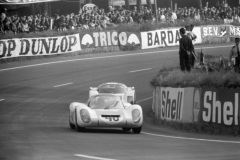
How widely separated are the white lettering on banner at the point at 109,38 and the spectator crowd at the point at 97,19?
770 millimetres

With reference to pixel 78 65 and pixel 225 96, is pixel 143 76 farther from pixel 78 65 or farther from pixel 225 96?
pixel 225 96

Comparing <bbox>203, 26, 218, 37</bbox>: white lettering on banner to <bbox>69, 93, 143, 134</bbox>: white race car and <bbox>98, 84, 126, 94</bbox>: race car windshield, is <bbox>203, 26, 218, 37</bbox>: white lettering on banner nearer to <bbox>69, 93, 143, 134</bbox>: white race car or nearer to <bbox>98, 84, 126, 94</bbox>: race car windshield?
<bbox>98, 84, 126, 94</bbox>: race car windshield

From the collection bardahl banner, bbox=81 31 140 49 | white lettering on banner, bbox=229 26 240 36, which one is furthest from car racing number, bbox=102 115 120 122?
white lettering on banner, bbox=229 26 240 36

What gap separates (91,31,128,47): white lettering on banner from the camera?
4097cm

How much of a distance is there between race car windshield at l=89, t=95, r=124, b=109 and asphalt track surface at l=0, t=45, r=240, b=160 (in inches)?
27.4

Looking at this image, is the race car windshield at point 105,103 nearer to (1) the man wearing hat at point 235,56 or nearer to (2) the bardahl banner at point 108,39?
(1) the man wearing hat at point 235,56

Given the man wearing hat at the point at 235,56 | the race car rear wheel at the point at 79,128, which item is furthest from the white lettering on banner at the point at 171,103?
the race car rear wheel at the point at 79,128

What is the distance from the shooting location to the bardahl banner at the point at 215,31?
46.3 metres

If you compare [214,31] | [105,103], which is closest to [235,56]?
[105,103]

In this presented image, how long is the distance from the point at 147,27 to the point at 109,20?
2638mm

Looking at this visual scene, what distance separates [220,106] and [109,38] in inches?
902

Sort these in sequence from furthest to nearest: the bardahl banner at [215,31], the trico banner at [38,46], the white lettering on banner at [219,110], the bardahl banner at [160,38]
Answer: the bardahl banner at [215,31], the bardahl banner at [160,38], the trico banner at [38,46], the white lettering on banner at [219,110]

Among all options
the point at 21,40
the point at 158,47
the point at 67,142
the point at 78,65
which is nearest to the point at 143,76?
the point at 78,65

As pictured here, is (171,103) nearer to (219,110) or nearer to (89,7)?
(219,110)
